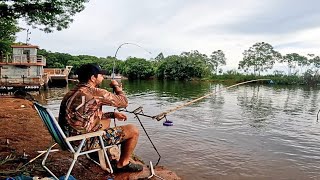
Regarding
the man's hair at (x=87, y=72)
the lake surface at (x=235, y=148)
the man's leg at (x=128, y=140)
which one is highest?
the man's hair at (x=87, y=72)

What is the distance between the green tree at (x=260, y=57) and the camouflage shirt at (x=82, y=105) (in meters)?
90.2

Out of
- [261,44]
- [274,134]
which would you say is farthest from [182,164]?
[261,44]

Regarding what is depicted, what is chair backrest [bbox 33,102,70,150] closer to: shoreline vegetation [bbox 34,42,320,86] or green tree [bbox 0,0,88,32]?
green tree [bbox 0,0,88,32]

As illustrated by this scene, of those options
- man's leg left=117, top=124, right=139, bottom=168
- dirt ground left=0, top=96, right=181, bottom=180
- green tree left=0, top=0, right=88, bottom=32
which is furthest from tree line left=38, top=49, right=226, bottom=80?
man's leg left=117, top=124, right=139, bottom=168

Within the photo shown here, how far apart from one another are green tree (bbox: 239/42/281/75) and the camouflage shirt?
296 ft

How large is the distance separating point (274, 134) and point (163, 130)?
4.50 m

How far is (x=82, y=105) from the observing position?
4.48m

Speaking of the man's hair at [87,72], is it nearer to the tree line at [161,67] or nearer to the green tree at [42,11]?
the green tree at [42,11]

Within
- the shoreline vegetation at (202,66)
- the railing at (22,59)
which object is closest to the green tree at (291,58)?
the shoreline vegetation at (202,66)

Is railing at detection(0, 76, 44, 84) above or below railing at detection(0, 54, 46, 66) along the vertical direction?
below

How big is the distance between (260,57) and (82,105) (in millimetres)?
91384

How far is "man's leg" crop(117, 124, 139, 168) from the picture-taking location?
16.3ft

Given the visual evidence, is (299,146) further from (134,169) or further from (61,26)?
(61,26)

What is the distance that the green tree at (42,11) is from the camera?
11.6m
